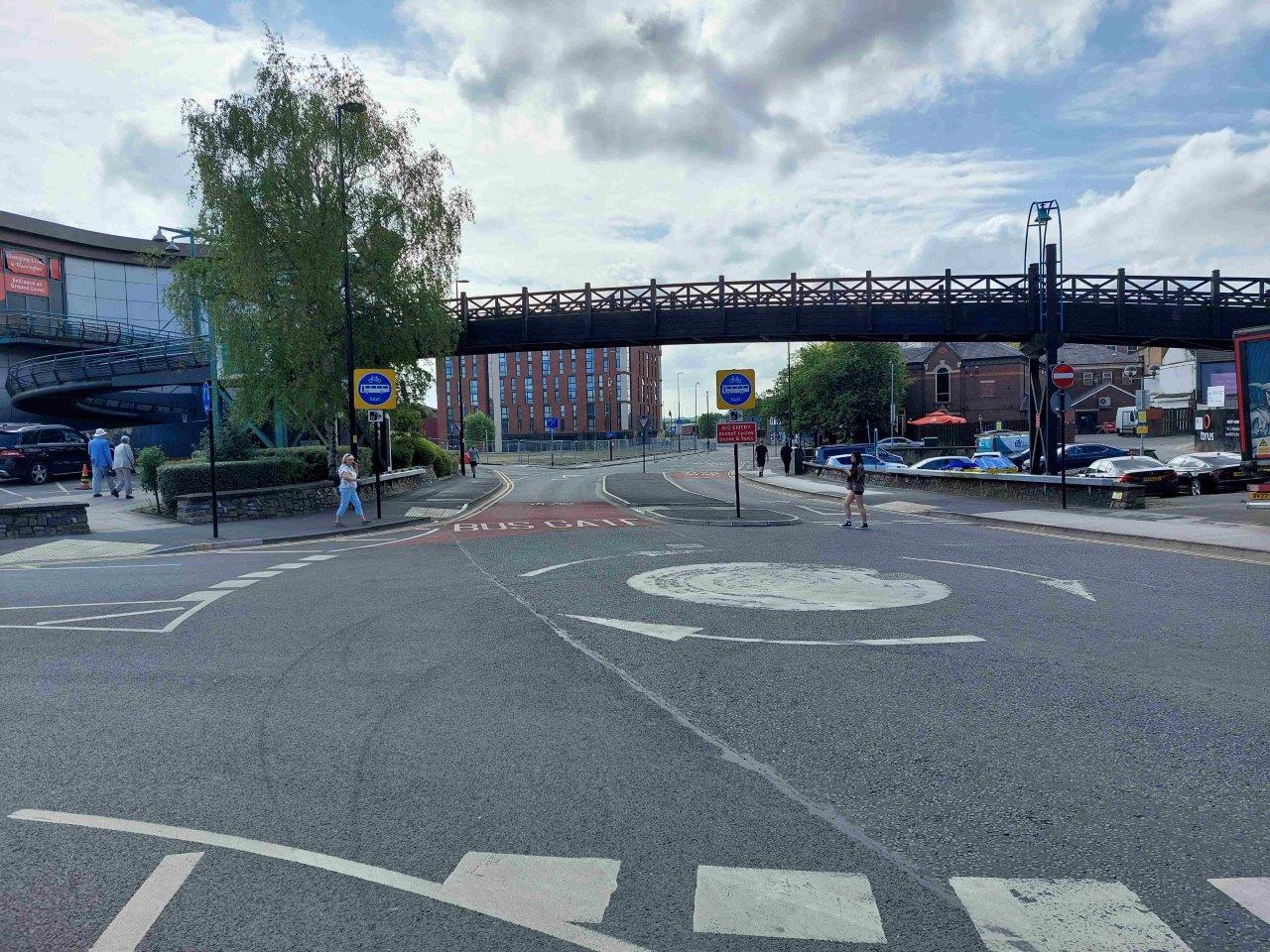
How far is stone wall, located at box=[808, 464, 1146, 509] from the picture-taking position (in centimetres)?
2277

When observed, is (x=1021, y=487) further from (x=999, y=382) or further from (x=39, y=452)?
(x=999, y=382)

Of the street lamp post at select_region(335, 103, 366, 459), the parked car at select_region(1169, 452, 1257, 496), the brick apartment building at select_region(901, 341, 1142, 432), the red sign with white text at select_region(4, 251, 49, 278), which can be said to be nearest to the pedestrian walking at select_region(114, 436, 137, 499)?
the street lamp post at select_region(335, 103, 366, 459)

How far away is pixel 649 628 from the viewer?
8.68m

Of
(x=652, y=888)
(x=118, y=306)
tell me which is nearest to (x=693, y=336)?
(x=652, y=888)

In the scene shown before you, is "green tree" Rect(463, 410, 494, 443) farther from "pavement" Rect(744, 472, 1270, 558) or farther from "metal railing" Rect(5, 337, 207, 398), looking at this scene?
"pavement" Rect(744, 472, 1270, 558)

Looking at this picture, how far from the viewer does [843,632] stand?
8.35m

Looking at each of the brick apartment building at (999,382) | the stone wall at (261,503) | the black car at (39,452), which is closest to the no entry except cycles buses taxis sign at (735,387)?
the stone wall at (261,503)

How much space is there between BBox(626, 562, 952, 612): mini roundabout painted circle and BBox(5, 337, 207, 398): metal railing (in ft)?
104

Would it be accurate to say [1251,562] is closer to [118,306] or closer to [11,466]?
[11,466]

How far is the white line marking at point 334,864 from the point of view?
10.8 ft

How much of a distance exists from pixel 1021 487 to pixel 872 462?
1564 centimetres

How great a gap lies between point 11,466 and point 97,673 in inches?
1156

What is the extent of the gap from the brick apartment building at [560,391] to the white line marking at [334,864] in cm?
13720

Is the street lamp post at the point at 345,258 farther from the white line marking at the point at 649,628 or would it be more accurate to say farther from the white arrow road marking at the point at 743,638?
the white arrow road marking at the point at 743,638
